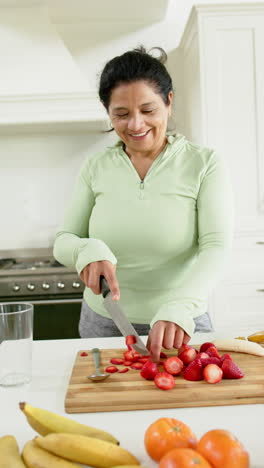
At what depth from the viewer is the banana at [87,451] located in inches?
25.3

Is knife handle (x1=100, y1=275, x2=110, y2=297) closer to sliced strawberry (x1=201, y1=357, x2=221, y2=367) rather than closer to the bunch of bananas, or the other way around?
sliced strawberry (x1=201, y1=357, x2=221, y2=367)

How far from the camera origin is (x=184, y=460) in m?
0.58

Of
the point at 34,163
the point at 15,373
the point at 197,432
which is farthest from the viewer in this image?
the point at 34,163

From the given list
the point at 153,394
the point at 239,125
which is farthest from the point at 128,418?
the point at 239,125

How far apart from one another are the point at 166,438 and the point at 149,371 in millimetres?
306

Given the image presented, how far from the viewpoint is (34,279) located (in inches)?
101

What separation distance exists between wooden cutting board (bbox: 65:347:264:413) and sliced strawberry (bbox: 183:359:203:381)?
10mm

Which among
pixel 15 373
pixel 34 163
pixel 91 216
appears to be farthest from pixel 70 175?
pixel 15 373

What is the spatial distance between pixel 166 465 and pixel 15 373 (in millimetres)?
488

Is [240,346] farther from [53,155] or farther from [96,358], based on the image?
[53,155]

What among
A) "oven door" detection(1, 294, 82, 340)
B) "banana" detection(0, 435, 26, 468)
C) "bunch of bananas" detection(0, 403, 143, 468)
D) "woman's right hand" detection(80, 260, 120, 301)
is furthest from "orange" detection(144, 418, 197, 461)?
"oven door" detection(1, 294, 82, 340)

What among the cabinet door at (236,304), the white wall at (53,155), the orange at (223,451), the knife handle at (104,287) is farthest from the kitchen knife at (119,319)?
the white wall at (53,155)

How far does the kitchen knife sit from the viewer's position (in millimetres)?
1067

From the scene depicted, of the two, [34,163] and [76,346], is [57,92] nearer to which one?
[34,163]
